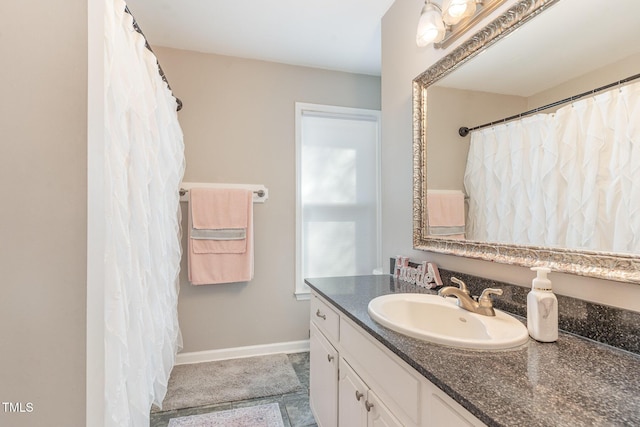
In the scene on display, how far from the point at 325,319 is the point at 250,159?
5.14 feet

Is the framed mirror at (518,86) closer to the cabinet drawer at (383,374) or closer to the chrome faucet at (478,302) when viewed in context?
the chrome faucet at (478,302)

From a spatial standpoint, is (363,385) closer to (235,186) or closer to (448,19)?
(448,19)

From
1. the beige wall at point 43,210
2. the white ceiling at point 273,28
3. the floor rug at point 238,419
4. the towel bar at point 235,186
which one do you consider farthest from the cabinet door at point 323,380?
the white ceiling at point 273,28

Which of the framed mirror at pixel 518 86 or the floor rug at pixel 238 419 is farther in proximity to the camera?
the floor rug at pixel 238 419

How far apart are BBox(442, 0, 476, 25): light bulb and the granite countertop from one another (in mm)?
1257

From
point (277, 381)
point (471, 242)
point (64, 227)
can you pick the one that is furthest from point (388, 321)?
point (277, 381)

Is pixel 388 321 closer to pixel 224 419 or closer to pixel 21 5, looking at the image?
pixel 21 5

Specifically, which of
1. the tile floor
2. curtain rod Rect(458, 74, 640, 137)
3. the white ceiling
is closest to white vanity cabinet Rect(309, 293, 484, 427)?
the tile floor

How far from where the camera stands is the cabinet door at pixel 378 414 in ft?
2.76

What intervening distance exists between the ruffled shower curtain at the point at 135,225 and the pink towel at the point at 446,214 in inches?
→ 53.5

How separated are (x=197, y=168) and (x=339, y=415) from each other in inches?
77.7

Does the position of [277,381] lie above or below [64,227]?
below

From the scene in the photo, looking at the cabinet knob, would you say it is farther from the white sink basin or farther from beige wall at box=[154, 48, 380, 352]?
beige wall at box=[154, 48, 380, 352]

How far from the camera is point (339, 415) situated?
1.22 metres
